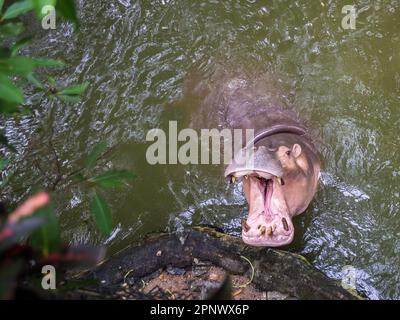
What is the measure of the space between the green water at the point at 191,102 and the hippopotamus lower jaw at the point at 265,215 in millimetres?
375

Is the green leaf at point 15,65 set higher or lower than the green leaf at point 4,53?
lower

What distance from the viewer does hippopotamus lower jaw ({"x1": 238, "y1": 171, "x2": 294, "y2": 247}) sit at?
3426 mm

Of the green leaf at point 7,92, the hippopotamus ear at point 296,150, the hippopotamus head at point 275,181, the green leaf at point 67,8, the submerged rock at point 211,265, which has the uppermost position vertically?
the green leaf at point 67,8

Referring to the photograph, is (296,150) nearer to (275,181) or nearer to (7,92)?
(275,181)

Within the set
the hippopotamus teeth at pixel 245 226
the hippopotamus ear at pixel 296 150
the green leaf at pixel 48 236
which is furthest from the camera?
the hippopotamus ear at pixel 296 150

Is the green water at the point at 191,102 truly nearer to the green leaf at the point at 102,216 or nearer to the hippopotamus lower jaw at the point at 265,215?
the hippopotamus lower jaw at the point at 265,215

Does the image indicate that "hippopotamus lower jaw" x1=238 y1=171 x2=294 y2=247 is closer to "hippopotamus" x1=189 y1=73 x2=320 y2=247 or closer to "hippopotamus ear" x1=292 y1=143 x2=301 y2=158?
"hippopotamus" x1=189 y1=73 x2=320 y2=247

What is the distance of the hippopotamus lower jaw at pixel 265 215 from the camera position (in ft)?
11.2

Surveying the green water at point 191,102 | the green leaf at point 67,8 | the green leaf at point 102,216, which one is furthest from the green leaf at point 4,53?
the green water at point 191,102

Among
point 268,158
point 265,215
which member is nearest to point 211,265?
point 265,215

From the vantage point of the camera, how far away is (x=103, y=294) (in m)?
1.89

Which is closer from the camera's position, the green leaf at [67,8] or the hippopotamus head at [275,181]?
the green leaf at [67,8]

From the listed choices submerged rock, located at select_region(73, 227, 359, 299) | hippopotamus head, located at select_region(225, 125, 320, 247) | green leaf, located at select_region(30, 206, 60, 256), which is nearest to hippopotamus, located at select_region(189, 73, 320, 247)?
hippopotamus head, located at select_region(225, 125, 320, 247)

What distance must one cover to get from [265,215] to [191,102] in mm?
1537
